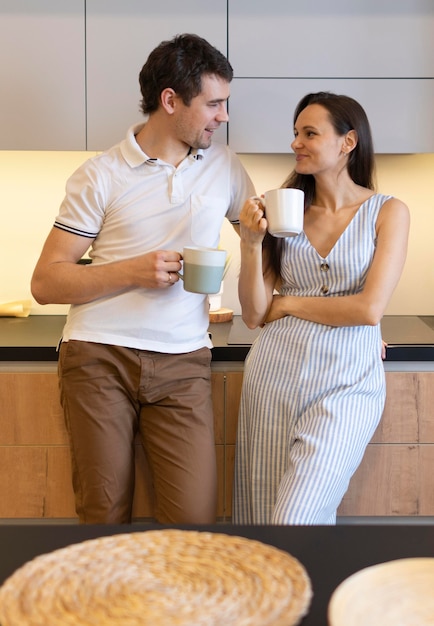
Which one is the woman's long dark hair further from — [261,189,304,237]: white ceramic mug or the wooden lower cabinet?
the wooden lower cabinet

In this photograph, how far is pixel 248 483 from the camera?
2297 mm

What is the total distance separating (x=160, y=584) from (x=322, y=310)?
1.29 m

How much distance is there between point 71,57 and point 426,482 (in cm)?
173

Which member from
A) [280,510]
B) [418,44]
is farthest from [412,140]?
[280,510]

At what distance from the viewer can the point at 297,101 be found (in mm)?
2639

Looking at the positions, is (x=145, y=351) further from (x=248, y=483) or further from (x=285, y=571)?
(x=285, y=571)

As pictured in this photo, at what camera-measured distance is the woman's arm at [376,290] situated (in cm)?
207

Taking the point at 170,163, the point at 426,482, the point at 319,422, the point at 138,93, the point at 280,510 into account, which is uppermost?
the point at 138,93

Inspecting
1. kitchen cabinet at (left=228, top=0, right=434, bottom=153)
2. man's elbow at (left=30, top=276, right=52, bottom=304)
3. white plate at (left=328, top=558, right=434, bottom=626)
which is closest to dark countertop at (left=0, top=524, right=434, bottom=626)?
white plate at (left=328, top=558, right=434, bottom=626)

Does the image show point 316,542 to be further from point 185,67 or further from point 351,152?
point 185,67

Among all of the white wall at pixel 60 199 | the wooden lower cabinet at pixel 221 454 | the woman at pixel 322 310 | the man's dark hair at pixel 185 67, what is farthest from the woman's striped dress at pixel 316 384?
the white wall at pixel 60 199

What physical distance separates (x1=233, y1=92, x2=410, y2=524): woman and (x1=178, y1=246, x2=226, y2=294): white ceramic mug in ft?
0.48

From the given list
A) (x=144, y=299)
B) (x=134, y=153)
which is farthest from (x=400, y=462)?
(x=134, y=153)

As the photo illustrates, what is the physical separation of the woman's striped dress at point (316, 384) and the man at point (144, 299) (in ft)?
0.58
